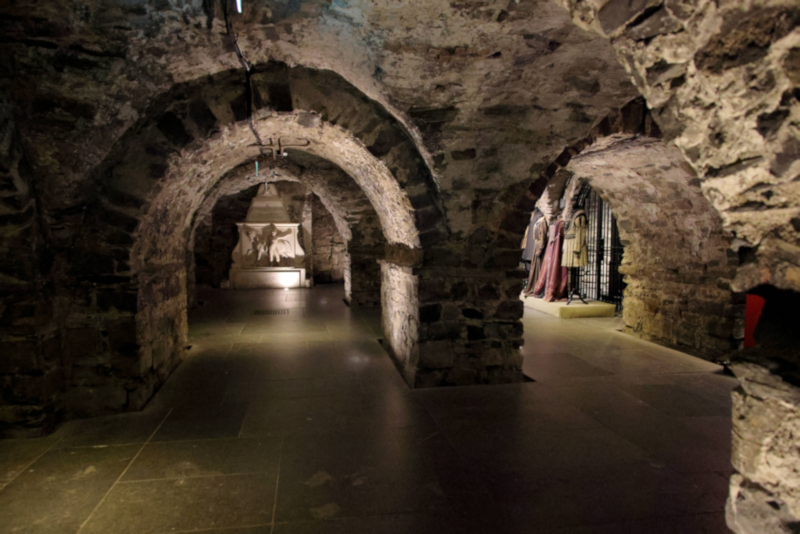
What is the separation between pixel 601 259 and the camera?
30.3 feet

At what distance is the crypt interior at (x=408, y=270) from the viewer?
49.9 inches

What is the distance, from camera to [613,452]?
284cm

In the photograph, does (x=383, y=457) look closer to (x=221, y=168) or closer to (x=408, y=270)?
(x=408, y=270)

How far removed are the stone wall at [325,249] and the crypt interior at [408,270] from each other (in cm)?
847

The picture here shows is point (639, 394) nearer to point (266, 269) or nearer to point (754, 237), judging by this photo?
point (754, 237)

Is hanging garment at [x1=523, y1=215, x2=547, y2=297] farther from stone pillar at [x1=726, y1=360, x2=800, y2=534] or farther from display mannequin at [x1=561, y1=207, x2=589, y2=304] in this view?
stone pillar at [x1=726, y1=360, x2=800, y2=534]

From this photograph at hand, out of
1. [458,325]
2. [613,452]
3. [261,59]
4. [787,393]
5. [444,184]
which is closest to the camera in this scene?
[787,393]

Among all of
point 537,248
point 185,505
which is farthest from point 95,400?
point 537,248

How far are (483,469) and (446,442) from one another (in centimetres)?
39

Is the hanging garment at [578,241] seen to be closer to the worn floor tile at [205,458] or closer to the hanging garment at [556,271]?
the hanging garment at [556,271]

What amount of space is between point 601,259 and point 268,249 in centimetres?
809

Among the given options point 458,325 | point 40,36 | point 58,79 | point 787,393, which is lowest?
point 458,325

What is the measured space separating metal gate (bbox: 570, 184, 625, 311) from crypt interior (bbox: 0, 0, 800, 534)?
3468mm

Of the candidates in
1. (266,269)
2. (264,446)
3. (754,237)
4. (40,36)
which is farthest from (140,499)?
(266,269)
